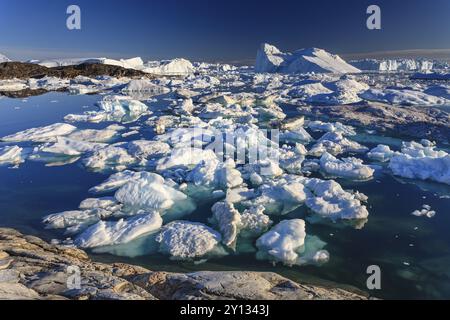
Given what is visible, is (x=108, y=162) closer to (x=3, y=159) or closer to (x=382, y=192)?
(x=3, y=159)

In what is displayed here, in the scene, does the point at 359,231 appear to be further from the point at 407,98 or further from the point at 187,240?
the point at 407,98

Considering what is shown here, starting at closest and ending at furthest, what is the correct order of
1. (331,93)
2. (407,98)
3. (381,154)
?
1. (381,154)
2. (407,98)
3. (331,93)

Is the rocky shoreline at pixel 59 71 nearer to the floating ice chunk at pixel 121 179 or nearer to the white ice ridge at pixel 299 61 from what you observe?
the white ice ridge at pixel 299 61

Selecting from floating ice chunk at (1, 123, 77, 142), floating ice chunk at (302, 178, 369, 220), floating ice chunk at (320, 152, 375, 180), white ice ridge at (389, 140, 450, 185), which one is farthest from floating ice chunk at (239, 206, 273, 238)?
floating ice chunk at (1, 123, 77, 142)

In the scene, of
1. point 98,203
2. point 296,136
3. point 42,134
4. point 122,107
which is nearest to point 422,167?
point 296,136

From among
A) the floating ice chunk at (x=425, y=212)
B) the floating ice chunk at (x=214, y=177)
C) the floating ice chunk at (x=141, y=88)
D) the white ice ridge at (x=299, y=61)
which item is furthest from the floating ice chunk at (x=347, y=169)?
the white ice ridge at (x=299, y=61)

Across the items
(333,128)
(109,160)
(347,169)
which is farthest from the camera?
(333,128)
